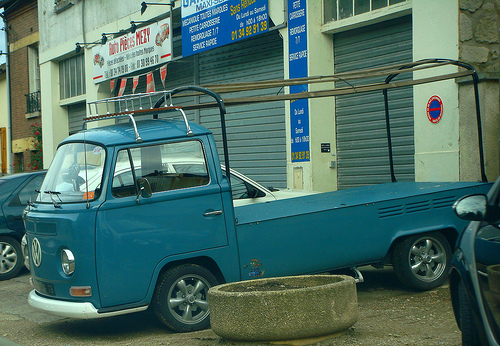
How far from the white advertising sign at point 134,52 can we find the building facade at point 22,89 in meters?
5.96

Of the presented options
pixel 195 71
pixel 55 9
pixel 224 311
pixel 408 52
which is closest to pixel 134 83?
pixel 195 71

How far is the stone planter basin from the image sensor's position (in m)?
5.02

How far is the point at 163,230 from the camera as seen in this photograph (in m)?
6.11

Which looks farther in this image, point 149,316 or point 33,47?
point 33,47

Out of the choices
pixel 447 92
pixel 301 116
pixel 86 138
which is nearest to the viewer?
pixel 86 138

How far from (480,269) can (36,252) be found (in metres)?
4.45

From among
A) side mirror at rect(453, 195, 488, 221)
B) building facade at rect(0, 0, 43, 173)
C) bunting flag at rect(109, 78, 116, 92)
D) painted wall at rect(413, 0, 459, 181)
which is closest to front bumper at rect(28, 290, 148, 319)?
side mirror at rect(453, 195, 488, 221)

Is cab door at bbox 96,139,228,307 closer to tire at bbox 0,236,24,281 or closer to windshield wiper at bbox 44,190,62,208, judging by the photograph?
windshield wiper at bbox 44,190,62,208

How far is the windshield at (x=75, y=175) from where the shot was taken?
20.2 ft

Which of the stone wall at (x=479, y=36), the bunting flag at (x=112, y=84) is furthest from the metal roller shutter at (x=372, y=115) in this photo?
the bunting flag at (x=112, y=84)

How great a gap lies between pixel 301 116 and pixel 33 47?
1649cm

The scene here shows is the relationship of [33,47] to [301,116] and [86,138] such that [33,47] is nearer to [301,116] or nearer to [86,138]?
[301,116]

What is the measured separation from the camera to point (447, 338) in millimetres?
5227

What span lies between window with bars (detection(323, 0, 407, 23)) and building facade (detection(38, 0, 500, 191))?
0.07 ft
